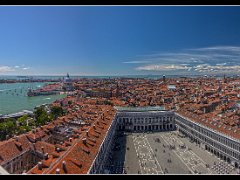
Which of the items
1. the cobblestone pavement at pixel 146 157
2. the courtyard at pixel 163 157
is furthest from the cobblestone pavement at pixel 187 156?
the cobblestone pavement at pixel 146 157

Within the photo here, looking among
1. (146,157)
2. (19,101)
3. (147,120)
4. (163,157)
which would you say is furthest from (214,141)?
(19,101)

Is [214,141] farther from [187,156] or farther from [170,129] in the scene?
[170,129]

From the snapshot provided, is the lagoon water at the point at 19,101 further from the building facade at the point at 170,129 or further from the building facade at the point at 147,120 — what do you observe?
the building facade at the point at 170,129

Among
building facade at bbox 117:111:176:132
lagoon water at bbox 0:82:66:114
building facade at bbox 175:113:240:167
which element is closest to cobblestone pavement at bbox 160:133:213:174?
building facade at bbox 175:113:240:167

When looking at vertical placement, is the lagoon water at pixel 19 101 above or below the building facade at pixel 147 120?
below

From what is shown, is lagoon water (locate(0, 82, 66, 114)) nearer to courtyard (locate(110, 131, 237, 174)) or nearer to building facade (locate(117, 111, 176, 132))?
building facade (locate(117, 111, 176, 132))

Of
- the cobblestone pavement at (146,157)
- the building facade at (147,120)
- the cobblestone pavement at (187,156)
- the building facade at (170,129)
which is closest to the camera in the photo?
the cobblestone pavement at (146,157)

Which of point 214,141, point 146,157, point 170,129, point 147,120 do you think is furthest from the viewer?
point 147,120

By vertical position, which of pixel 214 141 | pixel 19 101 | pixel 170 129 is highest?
pixel 214 141

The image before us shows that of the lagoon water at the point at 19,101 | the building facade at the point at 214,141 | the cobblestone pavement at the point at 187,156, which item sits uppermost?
the building facade at the point at 214,141


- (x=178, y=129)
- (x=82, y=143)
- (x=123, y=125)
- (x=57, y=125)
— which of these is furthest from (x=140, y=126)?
(x=82, y=143)
